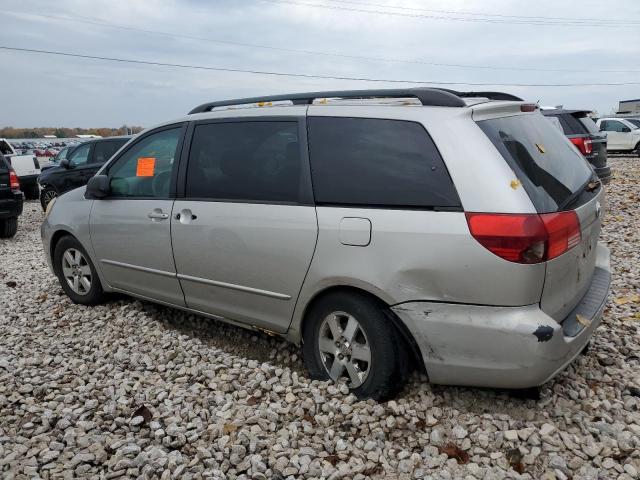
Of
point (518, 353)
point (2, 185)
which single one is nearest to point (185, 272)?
point (518, 353)

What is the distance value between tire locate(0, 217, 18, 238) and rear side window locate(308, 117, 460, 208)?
8.89 metres

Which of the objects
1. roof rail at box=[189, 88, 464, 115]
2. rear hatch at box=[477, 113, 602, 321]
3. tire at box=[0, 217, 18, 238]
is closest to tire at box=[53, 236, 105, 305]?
roof rail at box=[189, 88, 464, 115]

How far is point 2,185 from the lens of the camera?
9734 millimetres

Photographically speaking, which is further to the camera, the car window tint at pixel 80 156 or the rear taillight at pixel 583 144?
the car window tint at pixel 80 156

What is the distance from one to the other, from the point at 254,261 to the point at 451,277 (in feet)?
4.25

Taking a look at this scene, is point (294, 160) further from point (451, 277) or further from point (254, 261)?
point (451, 277)

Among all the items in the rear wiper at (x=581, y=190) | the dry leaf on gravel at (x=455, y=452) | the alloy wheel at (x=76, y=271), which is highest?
the rear wiper at (x=581, y=190)

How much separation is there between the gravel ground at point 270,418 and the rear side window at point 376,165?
3.79ft

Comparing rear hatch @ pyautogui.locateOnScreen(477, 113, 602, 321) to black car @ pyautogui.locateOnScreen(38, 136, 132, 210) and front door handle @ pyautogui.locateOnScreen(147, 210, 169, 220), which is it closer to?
front door handle @ pyautogui.locateOnScreen(147, 210, 169, 220)

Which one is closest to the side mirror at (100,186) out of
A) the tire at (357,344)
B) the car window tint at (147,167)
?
the car window tint at (147,167)

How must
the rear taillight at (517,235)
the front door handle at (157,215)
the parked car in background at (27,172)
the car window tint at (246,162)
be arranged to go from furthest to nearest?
1. the parked car in background at (27,172)
2. the front door handle at (157,215)
3. the car window tint at (246,162)
4. the rear taillight at (517,235)

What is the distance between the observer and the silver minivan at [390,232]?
269 centimetres

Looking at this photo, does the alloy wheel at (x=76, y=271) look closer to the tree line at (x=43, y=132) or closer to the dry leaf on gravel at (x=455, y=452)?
the dry leaf on gravel at (x=455, y=452)

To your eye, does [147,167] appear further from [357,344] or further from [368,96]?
[357,344]
